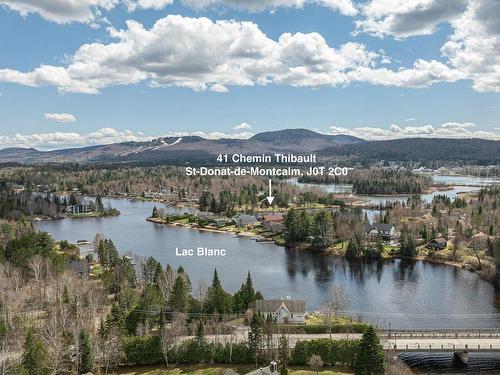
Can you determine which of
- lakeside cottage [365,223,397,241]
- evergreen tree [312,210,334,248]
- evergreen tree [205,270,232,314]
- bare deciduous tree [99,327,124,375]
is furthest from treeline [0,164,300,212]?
bare deciduous tree [99,327,124,375]

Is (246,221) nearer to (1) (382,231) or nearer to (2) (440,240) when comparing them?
(1) (382,231)

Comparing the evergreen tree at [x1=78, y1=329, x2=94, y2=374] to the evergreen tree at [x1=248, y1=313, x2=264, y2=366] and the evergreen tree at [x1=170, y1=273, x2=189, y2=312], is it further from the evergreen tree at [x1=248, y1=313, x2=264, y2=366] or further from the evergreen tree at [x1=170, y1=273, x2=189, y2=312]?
the evergreen tree at [x1=248, y1=313, x2=264, y2=366]

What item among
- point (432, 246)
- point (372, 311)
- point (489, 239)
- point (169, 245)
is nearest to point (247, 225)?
point (169, 245)

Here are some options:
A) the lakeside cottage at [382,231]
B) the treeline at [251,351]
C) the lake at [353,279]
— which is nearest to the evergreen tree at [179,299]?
the treeline at [251,351]

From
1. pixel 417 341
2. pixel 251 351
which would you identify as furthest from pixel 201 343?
pixel 417 341

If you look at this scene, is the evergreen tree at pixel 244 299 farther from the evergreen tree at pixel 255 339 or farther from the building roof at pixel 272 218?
the building roof at pixel 272 218

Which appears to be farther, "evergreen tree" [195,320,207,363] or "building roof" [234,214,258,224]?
"building roof" [234,214,258,224]

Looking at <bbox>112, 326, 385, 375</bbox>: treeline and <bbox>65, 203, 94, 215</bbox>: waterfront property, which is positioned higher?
<bbox>65, 203, 94, 215</bbox>: waterfront property
